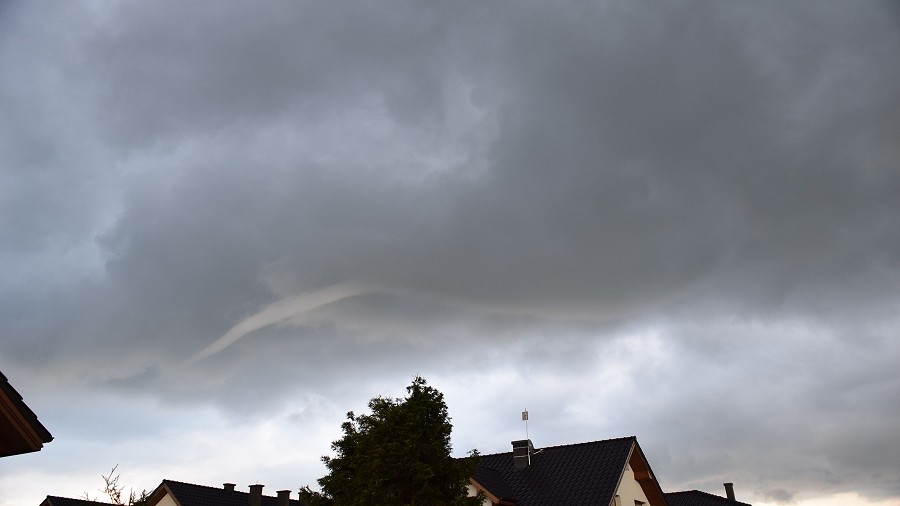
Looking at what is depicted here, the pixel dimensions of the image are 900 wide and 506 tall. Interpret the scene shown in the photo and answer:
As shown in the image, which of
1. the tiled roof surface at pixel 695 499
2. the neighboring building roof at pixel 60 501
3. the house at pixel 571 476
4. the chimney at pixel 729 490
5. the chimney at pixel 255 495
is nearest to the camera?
the house at pixel 571 476

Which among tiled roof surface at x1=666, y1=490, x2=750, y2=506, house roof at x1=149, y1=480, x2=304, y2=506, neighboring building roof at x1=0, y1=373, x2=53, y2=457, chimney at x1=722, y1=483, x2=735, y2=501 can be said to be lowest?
neighboring building roof at x1=0, y1=373, x2=53, y2=457

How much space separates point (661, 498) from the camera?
3778cm

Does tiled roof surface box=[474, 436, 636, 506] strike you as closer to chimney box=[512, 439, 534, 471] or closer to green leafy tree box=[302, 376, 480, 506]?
chimney box=[512, 439, 534, 471]

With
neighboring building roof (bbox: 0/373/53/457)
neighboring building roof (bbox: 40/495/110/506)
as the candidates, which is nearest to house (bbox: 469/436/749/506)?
neighboring building roof (bbox: 40/495/110/506)

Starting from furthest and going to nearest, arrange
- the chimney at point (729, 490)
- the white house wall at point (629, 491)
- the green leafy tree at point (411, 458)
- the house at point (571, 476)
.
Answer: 1. the chimney at point (729, 490)
2. the white house wall at point (629, 491)
3. the house at point (571, 476)
4. the green leafy tree at point (411, 458)

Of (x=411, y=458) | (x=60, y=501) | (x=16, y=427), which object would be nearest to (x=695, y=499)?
(x=411, y=458)

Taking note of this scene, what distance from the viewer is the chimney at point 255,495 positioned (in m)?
45.2

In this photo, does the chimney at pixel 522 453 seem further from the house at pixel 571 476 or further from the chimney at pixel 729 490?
the chimney at pixel 729 490

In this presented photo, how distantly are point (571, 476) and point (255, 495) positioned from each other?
2040 centimetres

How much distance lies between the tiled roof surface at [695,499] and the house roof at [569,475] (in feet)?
45.5

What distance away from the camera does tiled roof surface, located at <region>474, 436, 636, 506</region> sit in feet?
110

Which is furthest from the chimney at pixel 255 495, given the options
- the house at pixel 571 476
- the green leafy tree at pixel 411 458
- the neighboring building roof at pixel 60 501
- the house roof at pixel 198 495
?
the green leafy tree at pixel 411 458

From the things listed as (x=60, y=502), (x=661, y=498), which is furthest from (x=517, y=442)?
(x=60, y=502)

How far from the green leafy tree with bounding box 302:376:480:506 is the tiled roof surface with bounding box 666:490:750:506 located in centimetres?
3296
